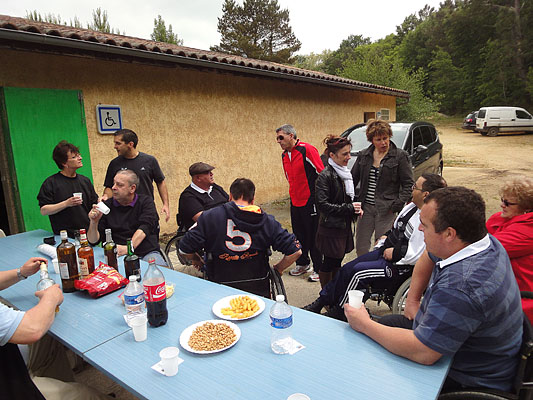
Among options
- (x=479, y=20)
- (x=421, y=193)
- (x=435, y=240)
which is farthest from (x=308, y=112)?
(x=479, y=20)

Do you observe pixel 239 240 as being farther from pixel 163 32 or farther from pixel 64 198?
pixel 163 32

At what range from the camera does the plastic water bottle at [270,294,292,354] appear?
1.73 m

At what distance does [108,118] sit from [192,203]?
2.62 m

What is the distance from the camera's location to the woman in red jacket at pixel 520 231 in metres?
2.26

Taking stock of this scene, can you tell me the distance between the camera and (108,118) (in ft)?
18.4

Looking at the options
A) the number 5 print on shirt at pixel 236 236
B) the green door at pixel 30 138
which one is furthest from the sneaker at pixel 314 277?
the green door at pixel 30 138

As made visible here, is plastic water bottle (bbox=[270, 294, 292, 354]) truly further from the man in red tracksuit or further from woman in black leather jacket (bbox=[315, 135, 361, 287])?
the man in red tracksuit

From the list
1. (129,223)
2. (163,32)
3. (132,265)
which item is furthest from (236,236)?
(163,32)

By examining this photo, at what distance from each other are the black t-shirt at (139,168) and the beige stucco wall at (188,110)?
1.42 m

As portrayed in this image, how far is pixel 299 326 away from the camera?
1.94 metres

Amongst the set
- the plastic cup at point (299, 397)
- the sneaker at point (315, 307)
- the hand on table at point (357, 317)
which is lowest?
the sneaker at point (315, 307)

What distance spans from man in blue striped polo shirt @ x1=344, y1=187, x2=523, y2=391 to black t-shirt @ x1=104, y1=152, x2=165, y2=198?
335 cm

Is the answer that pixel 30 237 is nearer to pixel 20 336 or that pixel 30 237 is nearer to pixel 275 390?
pixel 20 336

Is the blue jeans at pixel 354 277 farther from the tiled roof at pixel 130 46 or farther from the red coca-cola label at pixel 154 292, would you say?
the tiled roof at pixel 130 46
